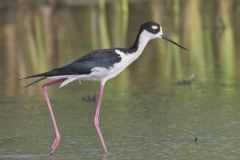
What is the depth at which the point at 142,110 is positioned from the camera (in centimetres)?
877

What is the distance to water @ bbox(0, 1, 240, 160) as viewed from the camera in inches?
281

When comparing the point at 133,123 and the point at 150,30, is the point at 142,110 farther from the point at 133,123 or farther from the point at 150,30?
the point at 150,30

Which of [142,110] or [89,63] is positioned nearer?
[89,63]

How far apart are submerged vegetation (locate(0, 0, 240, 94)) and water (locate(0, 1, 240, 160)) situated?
0.03 metres

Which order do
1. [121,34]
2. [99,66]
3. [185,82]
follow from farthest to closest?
[121,34]
[185,82]
[99,66]

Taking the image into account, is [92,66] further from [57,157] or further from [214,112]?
[214,112]

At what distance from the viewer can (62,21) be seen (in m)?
16.9

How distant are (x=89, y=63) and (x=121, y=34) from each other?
7.59 metres

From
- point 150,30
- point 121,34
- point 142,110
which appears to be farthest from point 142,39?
point 121,34

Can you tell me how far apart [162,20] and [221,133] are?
8620 mm

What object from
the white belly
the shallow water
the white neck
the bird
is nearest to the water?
the shallow water

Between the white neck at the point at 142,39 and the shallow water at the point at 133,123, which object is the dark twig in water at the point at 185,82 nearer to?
the shallow water at the point at 133,123

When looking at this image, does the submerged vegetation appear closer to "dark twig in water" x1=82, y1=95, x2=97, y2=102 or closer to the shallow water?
the shallow water

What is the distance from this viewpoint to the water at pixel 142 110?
23.4 ft
